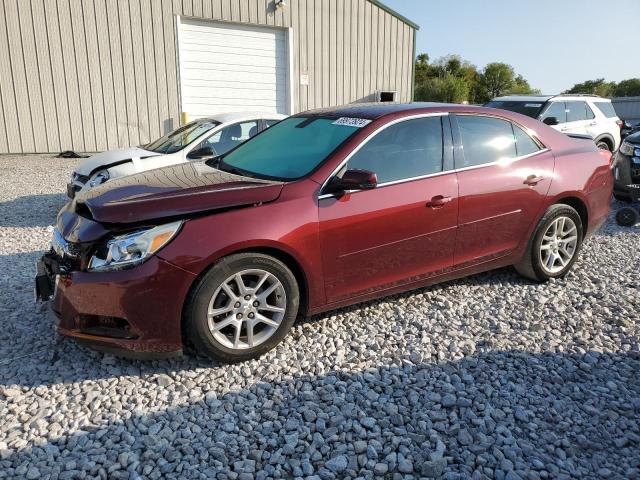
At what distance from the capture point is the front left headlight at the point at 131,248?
2.98m

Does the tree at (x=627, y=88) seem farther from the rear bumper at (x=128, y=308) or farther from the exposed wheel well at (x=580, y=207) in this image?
the rear bumper at (x=128, y=308)

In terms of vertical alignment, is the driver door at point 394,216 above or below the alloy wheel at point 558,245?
above

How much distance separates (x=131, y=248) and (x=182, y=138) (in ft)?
15.9

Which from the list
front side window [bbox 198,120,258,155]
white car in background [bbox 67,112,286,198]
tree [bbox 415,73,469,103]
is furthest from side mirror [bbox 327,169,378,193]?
tree [bbox 415,73,469,103]

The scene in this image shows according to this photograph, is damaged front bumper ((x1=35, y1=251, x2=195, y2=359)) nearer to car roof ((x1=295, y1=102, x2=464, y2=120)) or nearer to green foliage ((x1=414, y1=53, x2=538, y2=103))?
car roof ((x1=295, y1=102, x2=464, y2=120))

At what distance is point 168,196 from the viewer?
321 cm

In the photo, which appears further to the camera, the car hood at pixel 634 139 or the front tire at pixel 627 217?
the car hood at pixel 634 139

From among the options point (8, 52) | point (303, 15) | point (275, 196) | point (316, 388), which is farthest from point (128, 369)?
point (303, 15)

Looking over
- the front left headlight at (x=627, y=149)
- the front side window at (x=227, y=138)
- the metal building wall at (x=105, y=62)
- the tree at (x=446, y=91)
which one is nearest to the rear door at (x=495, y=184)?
the front side window at (x=227, y=138)

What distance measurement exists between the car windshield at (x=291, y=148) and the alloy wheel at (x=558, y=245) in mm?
2147

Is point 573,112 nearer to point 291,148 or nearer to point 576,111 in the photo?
point 576,111

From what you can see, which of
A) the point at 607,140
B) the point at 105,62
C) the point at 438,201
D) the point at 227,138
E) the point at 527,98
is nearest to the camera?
the point at 438,201

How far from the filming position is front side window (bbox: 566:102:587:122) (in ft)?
34.5

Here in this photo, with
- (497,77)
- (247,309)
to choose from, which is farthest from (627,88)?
(247,309)
